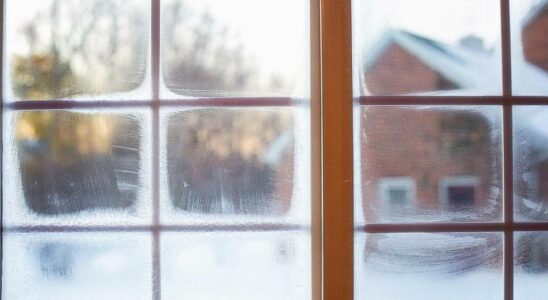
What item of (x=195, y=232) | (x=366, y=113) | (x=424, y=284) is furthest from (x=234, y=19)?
(x=424, y=284)

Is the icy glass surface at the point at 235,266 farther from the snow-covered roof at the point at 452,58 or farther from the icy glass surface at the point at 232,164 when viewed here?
the snow-covered roof at the point at 452,58

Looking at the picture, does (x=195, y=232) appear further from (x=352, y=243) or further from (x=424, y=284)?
(x=424, y=284)

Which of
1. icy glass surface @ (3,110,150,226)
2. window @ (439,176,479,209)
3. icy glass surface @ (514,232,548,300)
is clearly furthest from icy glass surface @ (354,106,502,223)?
icy glass surface @ (3,110,150,226)

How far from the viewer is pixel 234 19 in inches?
65.0

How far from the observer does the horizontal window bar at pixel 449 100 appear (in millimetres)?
1646

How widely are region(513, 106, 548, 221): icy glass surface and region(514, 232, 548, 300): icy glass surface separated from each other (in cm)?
6

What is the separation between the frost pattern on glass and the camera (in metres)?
1.64

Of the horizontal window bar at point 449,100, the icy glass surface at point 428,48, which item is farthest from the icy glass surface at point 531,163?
the icy glass surface at point 428,48

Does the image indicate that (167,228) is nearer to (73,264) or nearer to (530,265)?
(73,264)

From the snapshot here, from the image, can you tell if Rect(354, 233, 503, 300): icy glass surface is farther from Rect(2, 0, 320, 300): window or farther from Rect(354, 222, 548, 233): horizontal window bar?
Rect(2, 0, 320, 300): window

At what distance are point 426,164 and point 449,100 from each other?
7.8 inches

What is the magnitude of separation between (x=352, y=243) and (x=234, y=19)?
723mm

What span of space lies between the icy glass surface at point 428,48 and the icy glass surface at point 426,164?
0.07 m

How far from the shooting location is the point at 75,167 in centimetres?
164
